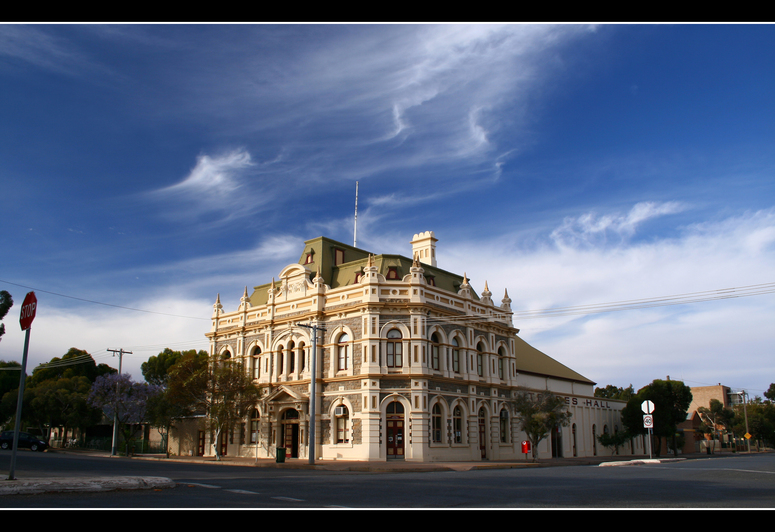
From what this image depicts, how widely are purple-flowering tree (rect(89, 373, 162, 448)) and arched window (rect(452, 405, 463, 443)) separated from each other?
24.7 m

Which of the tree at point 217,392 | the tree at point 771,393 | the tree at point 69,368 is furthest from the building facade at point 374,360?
the tree at point 771,393

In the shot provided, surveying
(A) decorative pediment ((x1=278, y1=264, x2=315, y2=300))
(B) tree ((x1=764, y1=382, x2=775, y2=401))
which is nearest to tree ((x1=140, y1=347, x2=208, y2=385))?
(A) decorative pediment ((x1=278, y1=264, x2=315, y2=300))

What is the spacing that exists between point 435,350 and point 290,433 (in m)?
11.5

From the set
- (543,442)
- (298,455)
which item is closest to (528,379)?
(543,442)

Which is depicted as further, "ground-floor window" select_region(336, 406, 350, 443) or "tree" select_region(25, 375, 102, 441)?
"tree" select_region(25, 375, 102, 441)

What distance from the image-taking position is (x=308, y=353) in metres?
41.7

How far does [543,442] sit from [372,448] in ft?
64.8

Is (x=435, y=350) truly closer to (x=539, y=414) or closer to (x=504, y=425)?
(x=539, y=414)

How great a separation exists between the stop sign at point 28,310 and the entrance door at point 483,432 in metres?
33.3

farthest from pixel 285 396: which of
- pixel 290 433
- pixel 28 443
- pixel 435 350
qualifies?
pixel 28 443

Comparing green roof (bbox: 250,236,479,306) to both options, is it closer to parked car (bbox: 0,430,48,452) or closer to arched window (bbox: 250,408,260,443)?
arched window (bbox: 250,408,260,443)

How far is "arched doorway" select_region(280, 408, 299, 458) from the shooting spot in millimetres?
41766

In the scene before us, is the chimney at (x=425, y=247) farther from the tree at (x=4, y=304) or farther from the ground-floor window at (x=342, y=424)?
the tree at (x=4, y=304)
